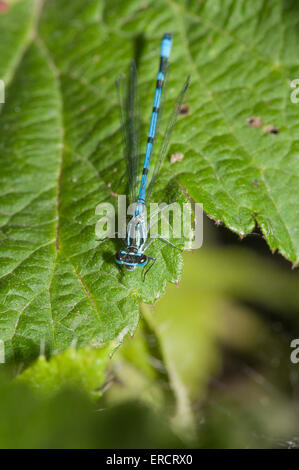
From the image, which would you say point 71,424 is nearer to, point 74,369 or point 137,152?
point 74,369

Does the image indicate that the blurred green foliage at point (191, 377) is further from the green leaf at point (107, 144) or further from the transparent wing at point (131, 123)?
the transparent wing at point (131, 123)

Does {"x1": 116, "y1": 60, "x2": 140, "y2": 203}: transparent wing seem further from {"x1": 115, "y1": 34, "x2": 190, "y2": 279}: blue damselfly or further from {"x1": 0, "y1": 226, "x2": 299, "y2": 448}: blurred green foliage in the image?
{"x1": 0, "y1": 226, "x2": 299, "y2": 448}: blurred green foliage

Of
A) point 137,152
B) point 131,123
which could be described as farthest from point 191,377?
point 131,123

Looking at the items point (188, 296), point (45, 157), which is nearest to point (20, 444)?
point (45, 157)

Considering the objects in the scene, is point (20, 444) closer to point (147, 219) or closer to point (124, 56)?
point (147, 219)

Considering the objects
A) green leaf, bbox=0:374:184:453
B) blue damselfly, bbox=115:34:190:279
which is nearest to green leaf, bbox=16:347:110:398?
green leaf, bbox=0:374:184:453
